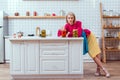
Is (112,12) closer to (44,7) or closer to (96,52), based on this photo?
(44,7)

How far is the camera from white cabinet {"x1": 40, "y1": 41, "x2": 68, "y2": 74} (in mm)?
4891

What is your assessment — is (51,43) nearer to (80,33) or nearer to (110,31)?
(80,33)

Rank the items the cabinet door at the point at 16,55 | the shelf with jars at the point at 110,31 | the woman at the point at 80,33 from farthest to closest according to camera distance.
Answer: the shelf with jars at the point at 110,31 < the woman at the point at 80,33 < the cabinet door at the point at 16,55

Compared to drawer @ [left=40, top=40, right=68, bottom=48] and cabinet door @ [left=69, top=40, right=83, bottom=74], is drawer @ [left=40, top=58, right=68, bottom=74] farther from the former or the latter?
drawer @ [left=40, top=40, right=68, bottom=48]

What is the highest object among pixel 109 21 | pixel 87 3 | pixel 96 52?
pixel 87 3

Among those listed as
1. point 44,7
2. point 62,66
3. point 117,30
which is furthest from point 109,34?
point 62,66

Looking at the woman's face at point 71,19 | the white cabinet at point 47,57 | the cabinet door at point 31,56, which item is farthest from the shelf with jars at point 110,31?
the cabinet door at point 31,56

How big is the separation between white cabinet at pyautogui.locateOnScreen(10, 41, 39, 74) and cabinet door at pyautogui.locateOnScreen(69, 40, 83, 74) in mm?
594

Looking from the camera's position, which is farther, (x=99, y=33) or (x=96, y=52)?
(x=99, y=33)

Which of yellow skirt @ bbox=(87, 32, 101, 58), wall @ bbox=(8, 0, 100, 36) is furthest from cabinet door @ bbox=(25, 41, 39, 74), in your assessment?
wall @ bbox=(8, 0, 100, 36)

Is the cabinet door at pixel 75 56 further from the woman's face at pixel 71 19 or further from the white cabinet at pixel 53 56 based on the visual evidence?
the woman's face at pixel 71 19

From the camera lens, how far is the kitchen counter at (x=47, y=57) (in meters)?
4.86

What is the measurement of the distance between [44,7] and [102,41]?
1761mm

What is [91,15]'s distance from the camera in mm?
7375
